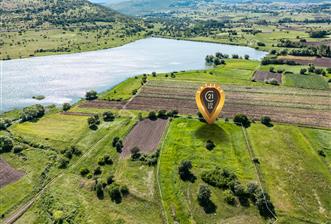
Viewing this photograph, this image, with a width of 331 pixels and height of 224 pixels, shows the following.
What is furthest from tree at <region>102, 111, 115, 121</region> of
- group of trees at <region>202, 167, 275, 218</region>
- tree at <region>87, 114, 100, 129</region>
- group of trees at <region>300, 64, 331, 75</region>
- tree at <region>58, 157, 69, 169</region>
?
group of trees at <region>300, 64, 331, 75</region>

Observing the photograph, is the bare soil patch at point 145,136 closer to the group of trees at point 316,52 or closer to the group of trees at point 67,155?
the group of trees at point 67,155

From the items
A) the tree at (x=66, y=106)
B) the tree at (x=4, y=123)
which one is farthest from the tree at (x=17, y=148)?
the tree at (x=66, y=106)

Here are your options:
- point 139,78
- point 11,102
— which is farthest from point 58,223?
point 139,78

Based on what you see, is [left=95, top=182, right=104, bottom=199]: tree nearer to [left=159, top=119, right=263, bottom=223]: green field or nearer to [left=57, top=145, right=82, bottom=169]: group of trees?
[left=159, top=119, right=263, bottom=223]: green field

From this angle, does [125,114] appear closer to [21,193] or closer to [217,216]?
[21,193]

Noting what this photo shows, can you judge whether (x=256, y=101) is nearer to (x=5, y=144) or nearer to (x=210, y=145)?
(x=210, y=145)
